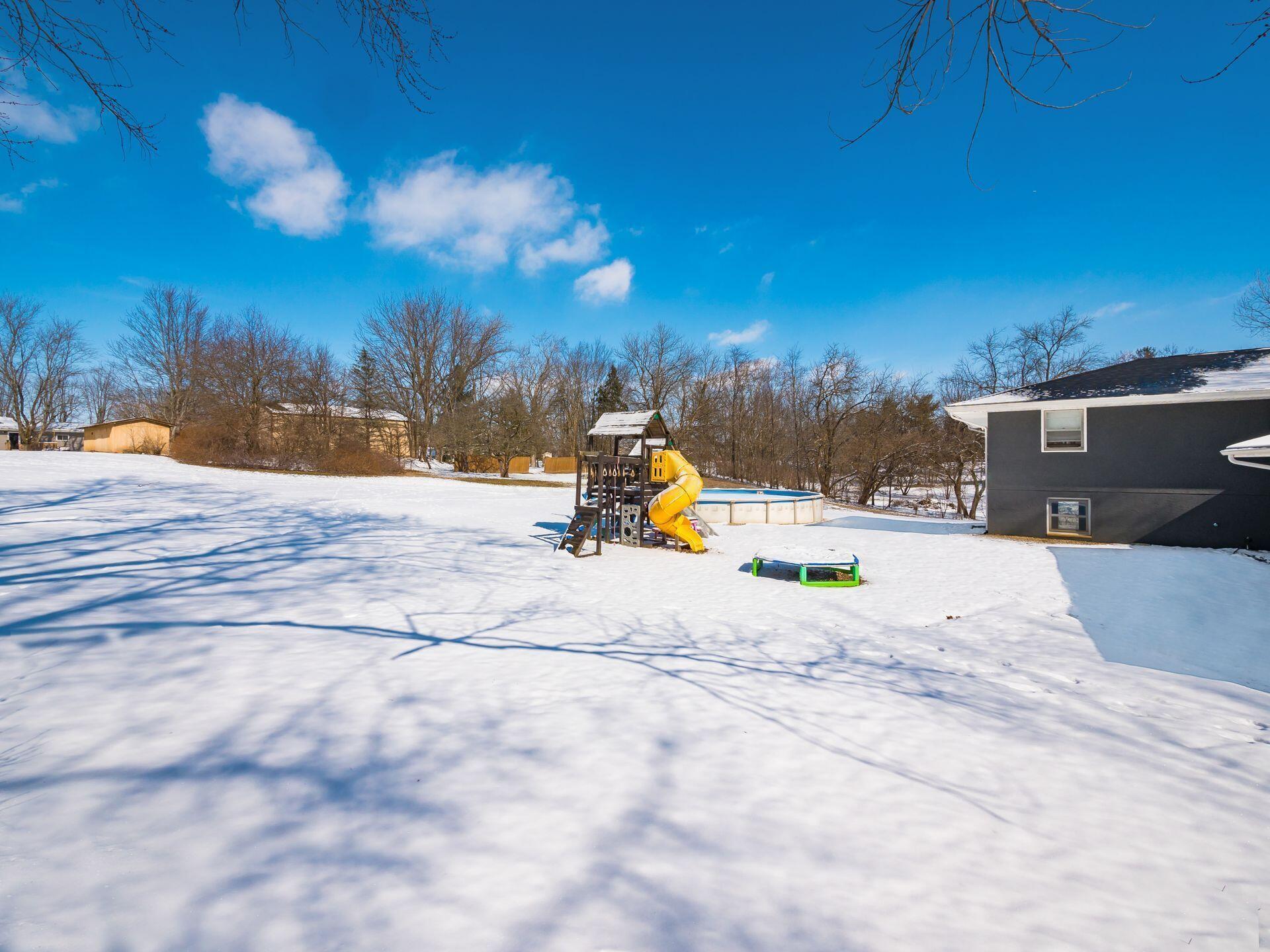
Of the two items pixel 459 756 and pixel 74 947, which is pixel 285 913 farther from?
pixel 459 756

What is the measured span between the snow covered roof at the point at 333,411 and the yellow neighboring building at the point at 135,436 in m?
7.49

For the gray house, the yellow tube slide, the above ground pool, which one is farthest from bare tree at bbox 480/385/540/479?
A: the gray house

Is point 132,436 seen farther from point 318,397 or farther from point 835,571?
point 835,571

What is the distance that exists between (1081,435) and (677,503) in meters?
10.2

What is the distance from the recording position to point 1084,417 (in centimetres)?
1268

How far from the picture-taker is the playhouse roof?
1349 centimetres

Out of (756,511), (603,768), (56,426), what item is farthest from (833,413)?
(56,426)

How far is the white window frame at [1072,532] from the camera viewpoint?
12664mm

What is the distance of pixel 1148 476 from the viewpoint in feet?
39.6

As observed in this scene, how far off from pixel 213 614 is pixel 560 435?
43239mm

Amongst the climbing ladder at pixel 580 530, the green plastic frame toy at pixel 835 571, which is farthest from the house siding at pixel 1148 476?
the climbing ladder at pixel 580 530

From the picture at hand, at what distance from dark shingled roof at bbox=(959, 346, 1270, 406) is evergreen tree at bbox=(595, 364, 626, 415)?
109ft

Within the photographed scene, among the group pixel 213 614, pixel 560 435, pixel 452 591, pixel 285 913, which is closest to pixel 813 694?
pixel 285 913

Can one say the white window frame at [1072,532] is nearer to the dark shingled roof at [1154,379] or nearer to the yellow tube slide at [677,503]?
the dark shingled roof at [1154,379]
